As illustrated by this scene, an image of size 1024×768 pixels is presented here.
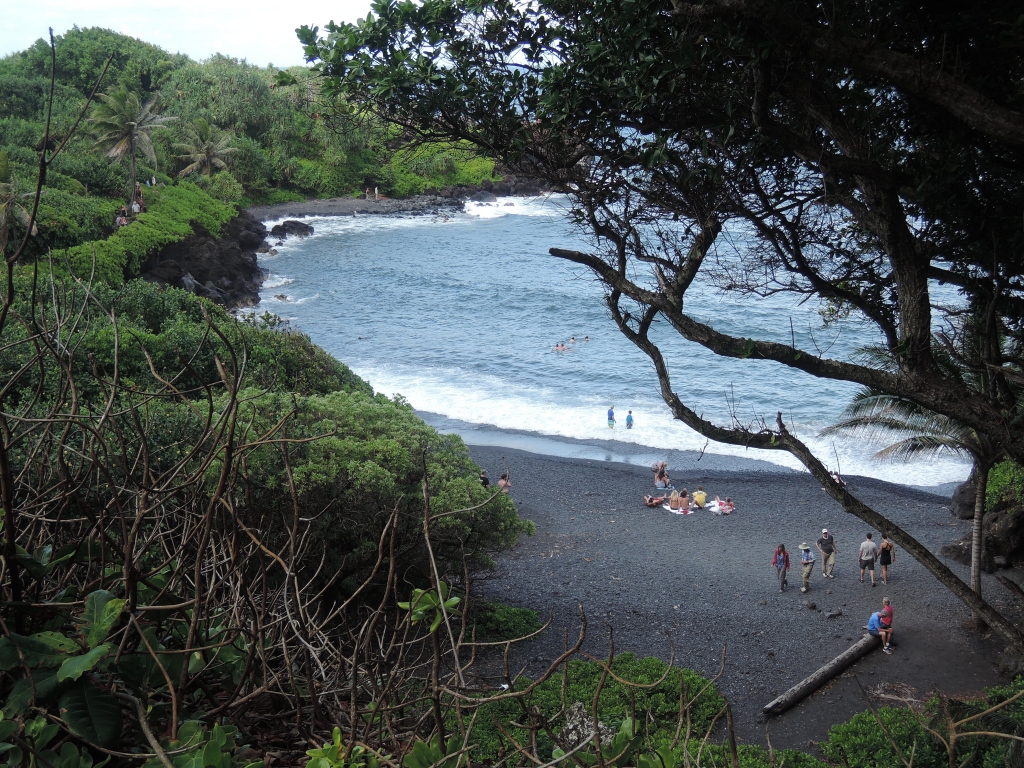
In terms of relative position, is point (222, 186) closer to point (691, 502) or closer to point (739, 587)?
point (691, 502)

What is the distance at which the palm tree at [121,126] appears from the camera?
35.8m

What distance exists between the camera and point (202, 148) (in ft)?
164

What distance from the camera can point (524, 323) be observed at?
3950 cm

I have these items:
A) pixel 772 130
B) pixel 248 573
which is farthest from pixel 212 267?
pixel 248 573

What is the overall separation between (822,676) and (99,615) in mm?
11061

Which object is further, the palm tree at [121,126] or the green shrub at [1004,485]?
the palm tree at [121,126]

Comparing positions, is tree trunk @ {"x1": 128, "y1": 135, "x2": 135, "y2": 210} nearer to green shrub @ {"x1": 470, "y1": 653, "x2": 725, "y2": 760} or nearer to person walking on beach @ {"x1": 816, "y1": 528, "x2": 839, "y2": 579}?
person walking on beach @ {"x1": 816, "y1": 528, "x2": 839, "y2": 579}

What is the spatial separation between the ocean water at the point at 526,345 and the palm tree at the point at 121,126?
8.88m

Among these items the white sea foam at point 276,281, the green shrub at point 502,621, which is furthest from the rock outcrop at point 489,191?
the green shrub at point 502,621

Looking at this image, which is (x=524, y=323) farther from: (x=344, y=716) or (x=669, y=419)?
(x=344, y=716)

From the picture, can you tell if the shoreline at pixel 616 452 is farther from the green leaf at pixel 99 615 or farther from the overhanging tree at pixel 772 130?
the green leaf at pixel 99 615

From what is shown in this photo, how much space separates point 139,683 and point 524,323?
124 ft

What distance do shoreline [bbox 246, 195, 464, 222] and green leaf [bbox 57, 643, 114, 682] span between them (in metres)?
56.2

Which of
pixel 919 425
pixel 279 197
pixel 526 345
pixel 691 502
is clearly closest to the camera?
pixel 919 425
